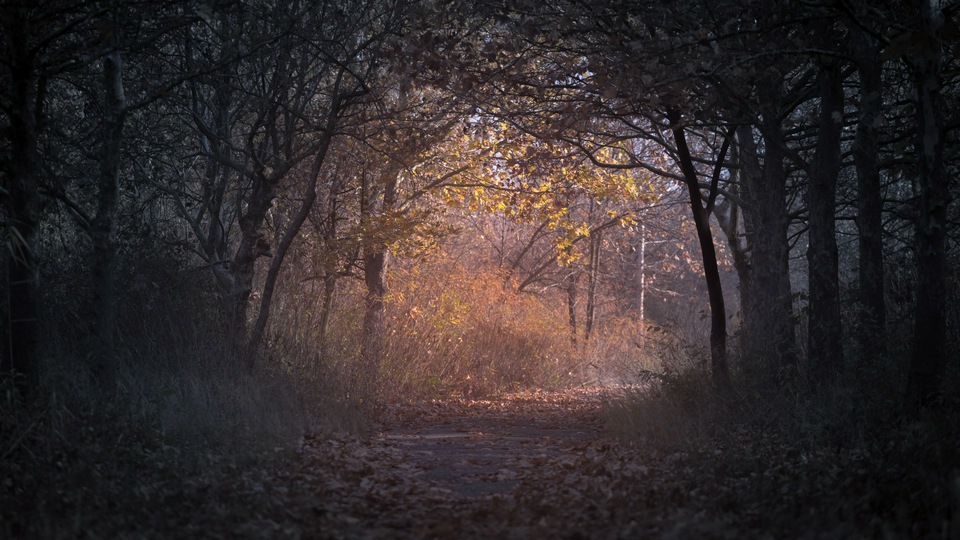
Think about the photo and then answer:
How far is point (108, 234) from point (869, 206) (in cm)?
923

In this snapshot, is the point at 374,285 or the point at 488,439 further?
the point at 374,285

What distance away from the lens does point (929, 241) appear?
8141 millimetres

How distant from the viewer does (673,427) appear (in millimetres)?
10094

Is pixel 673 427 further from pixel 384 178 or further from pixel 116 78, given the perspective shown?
pixel 384 178

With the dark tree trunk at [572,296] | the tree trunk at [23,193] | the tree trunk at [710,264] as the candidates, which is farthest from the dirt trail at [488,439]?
the dark tree trunk at [572,296]

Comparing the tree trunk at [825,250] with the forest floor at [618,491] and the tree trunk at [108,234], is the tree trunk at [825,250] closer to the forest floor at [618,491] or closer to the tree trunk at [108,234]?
the forest floor at [618,491]

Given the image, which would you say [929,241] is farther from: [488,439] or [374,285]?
[374,285]

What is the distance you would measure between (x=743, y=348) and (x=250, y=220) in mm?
8050

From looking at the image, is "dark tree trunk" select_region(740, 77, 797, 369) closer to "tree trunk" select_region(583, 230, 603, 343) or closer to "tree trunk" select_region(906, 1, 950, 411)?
"tree trunk" select_region(906, 1, 950, 411)

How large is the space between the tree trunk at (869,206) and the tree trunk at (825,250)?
0.33 metres

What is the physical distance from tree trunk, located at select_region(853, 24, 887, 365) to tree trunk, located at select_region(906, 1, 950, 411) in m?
1.81

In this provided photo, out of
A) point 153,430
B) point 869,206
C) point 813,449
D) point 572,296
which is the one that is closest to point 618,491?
point 813,449

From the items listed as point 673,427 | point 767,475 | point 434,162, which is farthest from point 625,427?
point 434,162

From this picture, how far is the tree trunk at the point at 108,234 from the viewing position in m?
9.36
